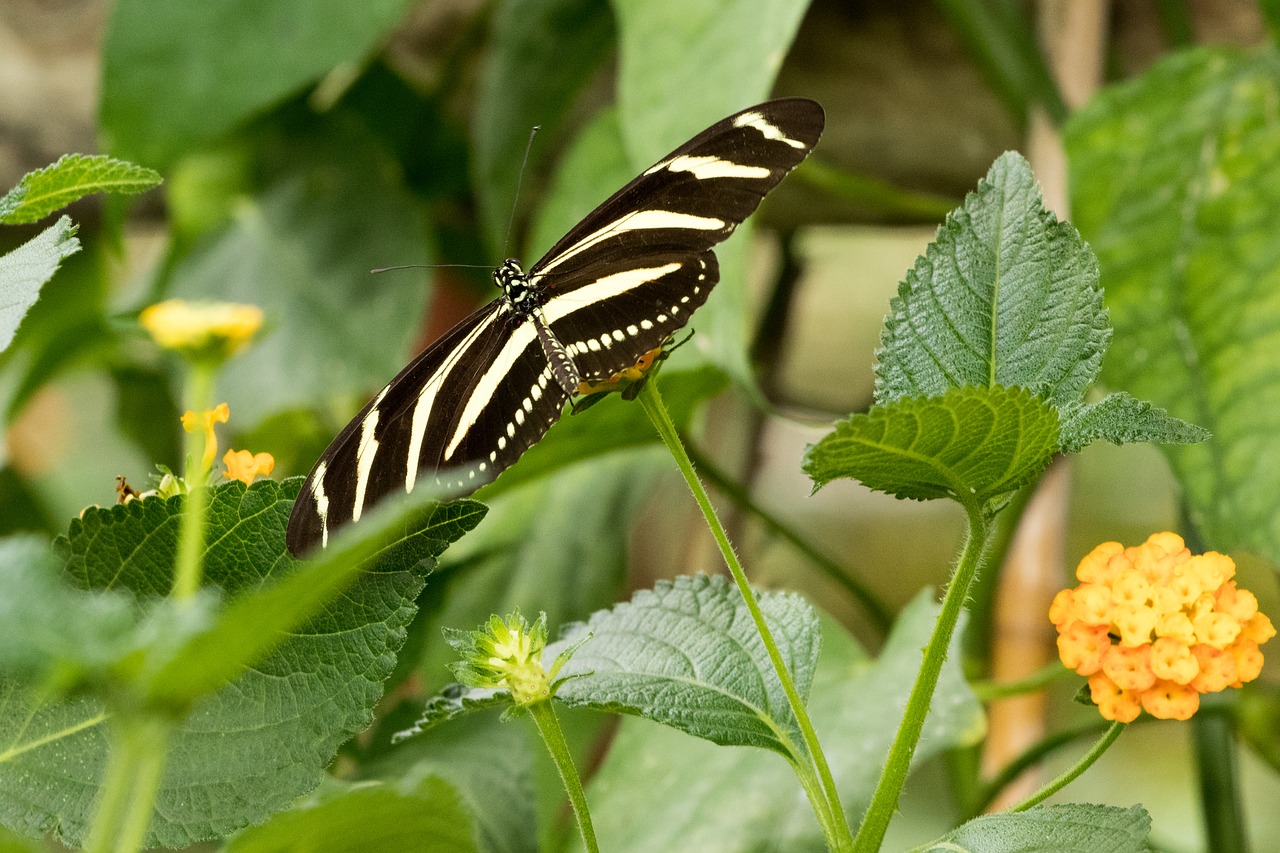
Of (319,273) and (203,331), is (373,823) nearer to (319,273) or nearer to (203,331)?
(203,331)

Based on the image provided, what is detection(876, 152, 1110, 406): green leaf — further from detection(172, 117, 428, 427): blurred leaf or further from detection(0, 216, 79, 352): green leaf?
detection(172, 117, 428, 427): blurred leaf

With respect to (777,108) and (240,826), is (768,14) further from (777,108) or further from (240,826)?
(240,826)

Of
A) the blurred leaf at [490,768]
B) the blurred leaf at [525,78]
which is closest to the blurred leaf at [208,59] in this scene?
the blurred leaf at [525,78]

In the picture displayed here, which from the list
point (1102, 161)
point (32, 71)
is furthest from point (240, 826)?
point (32, 71)

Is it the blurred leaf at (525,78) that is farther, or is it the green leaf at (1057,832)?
the blurred leaf at (525,78)

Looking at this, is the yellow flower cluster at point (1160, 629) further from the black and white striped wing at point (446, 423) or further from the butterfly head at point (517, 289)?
the butterfly head at point (517, 289)

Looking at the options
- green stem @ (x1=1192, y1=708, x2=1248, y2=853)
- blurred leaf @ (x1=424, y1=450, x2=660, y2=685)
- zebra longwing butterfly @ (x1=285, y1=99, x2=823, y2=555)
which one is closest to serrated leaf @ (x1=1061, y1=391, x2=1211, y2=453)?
zebra longwing butterfly @ (x1=285, y1=99, x2=823, y2=555)
